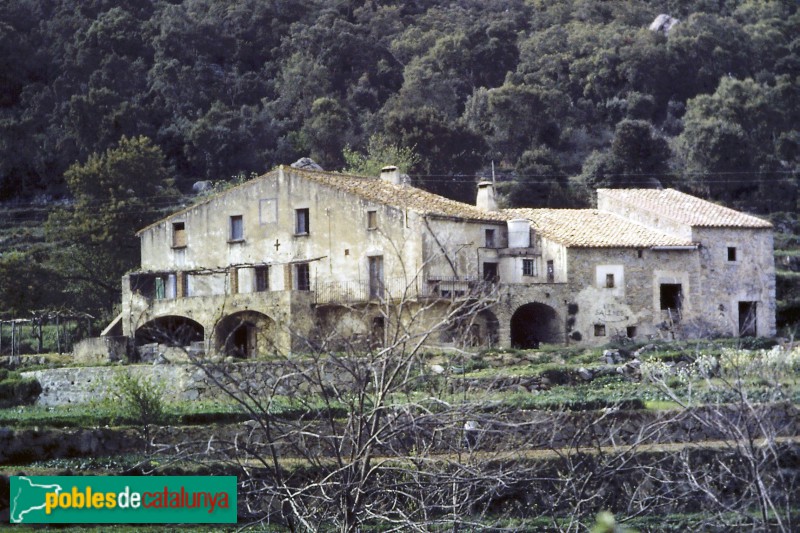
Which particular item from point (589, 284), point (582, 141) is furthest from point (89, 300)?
point (582, 141)

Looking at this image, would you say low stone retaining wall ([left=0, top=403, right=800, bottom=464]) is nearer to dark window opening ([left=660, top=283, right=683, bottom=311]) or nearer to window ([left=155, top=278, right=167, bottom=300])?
dark window opening ([left=660, top=283, right=683, bottom=311])

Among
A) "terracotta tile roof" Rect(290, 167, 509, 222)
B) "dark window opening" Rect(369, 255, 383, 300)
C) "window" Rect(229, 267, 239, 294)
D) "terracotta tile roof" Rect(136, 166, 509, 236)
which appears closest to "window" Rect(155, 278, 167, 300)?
"terracotta tile roof" Rect(136, 166, 509, 236)

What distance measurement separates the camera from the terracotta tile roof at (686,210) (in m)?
49.1

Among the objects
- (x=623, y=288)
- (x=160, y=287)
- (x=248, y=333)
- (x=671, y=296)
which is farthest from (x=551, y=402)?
(x=160, y=287)

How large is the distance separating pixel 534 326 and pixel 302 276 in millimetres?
7489

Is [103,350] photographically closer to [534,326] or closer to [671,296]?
[534,326]

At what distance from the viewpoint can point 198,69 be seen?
94.9 meters

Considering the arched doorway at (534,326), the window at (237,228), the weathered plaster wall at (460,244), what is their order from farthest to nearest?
the window at (237,228) < the arched doorway at (534,326) < the weathered plaster wall at (460,244)

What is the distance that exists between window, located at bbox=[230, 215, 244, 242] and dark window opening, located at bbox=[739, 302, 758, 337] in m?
16.1

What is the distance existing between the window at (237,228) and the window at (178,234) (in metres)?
1.89

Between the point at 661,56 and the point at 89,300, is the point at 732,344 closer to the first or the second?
the point at 89,300

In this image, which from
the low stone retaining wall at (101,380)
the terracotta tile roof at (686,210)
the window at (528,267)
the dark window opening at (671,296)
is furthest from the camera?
the terracotta tile roof at (686,210)

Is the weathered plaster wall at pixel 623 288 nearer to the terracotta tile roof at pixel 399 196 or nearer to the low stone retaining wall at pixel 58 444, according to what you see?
the terracotta tile roof at pixel 399 196

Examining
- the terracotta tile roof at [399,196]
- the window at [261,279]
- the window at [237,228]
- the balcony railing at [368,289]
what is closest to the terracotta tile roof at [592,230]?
the terracotta tile roof at [399,196]
